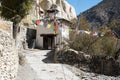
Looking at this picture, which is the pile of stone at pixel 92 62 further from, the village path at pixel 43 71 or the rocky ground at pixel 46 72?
the village path at pixel 43 71

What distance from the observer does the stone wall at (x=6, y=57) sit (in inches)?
648

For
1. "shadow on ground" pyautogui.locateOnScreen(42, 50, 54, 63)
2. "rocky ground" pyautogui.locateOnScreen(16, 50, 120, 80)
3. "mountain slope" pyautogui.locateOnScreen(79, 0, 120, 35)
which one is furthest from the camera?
"mountain slope" pyautogui.locateOnScreen(79, 0, 120, 35)

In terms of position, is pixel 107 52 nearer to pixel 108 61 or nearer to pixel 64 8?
pixel 108 61

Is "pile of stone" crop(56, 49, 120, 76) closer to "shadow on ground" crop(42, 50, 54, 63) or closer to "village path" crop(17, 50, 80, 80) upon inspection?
"shadow on ground" crop(42, 50, 54, 63)

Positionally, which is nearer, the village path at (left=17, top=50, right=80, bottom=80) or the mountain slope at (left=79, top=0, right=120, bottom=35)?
the village path at (left=17, top=50, right=80, bottom=80)

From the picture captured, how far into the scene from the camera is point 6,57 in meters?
17.3

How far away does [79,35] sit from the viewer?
132 ft

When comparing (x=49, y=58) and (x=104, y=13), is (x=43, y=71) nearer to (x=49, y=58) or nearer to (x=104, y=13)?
(x=49, y=58)

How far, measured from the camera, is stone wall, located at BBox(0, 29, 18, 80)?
1647 centimetres

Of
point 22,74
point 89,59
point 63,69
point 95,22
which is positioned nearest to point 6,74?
point 22,74

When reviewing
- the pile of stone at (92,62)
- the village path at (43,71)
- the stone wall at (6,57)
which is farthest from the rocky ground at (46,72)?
the stone wall at (6,57)

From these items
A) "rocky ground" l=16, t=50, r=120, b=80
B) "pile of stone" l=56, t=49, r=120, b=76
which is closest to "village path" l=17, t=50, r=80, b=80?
"rocky ground" l=16, t=50, r=120, b=80

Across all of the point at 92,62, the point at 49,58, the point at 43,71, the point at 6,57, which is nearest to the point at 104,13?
the point at 92,62

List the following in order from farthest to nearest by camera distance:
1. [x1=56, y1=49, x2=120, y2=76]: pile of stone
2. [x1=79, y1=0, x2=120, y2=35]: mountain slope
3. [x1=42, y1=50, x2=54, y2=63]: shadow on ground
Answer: [x1=79, y1=0, x2=120, y2=35]: mountain slope, [x1=56, y1=49, x2=120, y2=76]: pile of stone, [x1=42, y1=50, x2=54, y2=63]: shadow on ground
